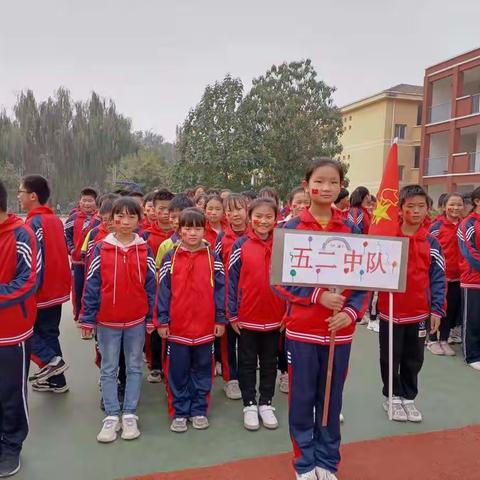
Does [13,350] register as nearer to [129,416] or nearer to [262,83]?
[129,416]

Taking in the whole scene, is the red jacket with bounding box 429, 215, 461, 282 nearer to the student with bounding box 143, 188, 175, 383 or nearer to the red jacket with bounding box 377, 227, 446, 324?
the red jacket with bounding box 377, 227, 446, 324

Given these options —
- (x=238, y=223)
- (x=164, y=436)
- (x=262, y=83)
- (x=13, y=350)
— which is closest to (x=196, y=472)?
(x=164, y=436)

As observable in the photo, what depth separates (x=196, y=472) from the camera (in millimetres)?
2576

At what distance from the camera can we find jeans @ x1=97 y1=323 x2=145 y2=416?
3055mm

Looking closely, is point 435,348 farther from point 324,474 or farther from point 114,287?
point 114,287

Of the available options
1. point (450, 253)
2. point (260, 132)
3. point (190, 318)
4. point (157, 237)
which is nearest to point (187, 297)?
point (190, 318)

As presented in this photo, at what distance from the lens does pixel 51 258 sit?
3.61 m

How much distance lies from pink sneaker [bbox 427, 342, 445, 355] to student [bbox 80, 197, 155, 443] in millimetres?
3131

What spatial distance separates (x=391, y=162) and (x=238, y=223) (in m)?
1.27

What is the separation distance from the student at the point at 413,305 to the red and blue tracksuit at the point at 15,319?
92.2 inches

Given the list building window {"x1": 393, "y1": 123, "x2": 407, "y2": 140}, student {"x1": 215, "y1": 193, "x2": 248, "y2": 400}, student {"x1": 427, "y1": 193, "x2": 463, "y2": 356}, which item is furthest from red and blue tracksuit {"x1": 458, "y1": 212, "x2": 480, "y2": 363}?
building window {"x1": 393, "y1": 123, "x2": 407, "y2": 140}

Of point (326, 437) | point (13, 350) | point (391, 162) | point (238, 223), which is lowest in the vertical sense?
point (326, 437)

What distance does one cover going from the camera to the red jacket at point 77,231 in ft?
17.7

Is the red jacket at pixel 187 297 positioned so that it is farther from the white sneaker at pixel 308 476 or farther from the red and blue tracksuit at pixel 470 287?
the red and blue tracksuit at pixel 470 287
